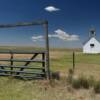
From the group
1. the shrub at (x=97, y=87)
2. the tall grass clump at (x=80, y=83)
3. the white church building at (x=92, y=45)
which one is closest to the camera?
the shrub at (x=97, y=87)

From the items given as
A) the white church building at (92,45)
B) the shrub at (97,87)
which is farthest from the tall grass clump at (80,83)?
the white church building at (92,45)

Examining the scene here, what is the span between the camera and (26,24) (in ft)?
40.0

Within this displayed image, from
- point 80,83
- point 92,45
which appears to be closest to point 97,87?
point 80,83

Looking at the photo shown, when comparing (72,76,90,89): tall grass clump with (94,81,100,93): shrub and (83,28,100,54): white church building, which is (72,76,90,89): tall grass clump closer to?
(94,81,100,93): shrub

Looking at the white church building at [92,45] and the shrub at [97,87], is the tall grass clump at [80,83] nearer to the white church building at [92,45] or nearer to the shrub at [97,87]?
the shrub at [97,87]

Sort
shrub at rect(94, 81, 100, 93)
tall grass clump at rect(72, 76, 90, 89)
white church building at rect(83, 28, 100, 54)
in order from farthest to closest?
white church building at rect(83, 28, 100, 54) < tall grass clump at rect(72, 76, 90, 89) < shrub at rect(94, 81, 100, 93)

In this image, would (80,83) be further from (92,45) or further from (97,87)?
(92,45)

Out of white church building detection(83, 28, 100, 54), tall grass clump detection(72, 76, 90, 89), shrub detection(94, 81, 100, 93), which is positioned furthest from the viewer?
white church building detection(83, 28, 100, 54)

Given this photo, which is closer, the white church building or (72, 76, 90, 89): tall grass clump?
(72, 76, 90, 89): tall grass clump

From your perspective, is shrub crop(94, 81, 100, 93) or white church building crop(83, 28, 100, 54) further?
white church building crop(83, 28, 100, 54)

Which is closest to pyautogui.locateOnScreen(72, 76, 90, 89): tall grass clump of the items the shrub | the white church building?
the shrub

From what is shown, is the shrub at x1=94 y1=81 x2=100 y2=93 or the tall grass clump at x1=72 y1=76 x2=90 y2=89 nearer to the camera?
the shrub at x1=94 y1=81 x2=100 y2=93

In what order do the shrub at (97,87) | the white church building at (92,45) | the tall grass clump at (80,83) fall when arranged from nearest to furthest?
the shrub at (97,87), the tall grass clump at (80,83), the white church building at (92,45)

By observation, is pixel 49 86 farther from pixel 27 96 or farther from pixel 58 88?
pixel 27 96
